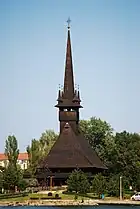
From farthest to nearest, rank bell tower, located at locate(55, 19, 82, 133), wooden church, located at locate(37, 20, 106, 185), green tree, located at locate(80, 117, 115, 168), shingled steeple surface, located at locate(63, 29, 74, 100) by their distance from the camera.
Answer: green tree, located at locate(80, 117, 115, 168) < shingled steeple surface, located at locate(63, 29, 74, 100) < bell tower, located at locate(55, 19, 82, 133) < wooden church, located at locate(37, 20, 106, 185)

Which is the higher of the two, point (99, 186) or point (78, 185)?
point (78, 185)

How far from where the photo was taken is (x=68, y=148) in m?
86.1

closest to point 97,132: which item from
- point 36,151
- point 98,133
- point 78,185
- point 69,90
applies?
point 98,133

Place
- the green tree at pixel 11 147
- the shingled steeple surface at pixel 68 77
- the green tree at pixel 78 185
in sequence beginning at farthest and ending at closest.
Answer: the green tree at pixel 11 147
the shingled steeple surface at pixel 68 77
the green tree at pixel 78 185

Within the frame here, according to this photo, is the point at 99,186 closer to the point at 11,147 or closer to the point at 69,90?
the point at 69,90

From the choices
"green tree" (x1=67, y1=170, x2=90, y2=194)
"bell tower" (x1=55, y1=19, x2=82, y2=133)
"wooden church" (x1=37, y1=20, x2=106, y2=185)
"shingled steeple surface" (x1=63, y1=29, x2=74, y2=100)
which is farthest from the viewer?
"shingled steeple surface" (x1=63, y1=29, x2=74, y2=100)

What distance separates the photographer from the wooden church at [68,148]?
83.3m

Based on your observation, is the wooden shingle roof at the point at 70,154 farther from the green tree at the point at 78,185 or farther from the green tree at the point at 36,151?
the green tree at the point at 36,151

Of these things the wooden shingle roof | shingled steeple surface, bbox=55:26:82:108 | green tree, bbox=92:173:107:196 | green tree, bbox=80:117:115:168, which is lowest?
green tree, bbox=92:173:107:196

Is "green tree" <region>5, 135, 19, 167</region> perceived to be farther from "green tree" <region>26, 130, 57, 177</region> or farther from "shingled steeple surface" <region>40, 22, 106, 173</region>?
"shingled steeple surface" <region>40, 22, 106, 173</region>

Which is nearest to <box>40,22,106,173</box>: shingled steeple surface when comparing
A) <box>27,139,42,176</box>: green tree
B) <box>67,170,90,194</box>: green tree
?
<box>67,170,90,194</box>: green tree

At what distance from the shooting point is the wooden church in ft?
273

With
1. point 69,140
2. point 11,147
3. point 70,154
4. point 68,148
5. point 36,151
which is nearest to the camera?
point 70,154

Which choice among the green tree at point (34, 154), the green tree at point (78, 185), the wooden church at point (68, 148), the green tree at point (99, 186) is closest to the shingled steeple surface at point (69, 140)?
the wooden church at point (68, 148)
